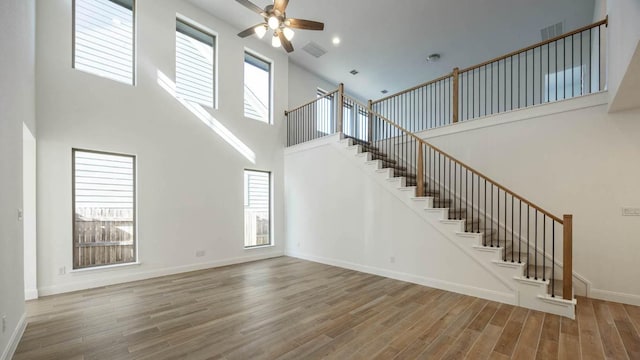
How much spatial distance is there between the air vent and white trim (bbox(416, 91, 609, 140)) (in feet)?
11.6

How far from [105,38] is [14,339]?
4.50m

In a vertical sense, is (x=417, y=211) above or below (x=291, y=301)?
above

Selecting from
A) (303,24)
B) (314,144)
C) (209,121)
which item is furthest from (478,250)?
(209,121)

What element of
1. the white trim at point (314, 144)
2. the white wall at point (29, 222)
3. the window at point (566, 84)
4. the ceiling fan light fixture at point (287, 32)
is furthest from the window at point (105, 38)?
the window at point (566, 84)

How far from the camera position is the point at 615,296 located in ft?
12.1

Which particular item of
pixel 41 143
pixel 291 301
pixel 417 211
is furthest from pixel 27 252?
pixel 417 211

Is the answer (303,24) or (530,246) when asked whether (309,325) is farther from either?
(303,24)

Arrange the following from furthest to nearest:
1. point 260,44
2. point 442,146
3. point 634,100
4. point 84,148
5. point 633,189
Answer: point 260,44
point 442,146
point 84,148
point 633,189
point 634,100

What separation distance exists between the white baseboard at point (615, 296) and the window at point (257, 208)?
5.92m

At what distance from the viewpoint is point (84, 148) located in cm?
430

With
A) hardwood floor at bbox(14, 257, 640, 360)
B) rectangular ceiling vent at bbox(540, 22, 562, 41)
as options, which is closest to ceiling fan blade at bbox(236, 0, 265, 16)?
hardwood floor at bbox(14, 257, 640, 360)

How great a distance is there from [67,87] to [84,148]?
933 millimetres

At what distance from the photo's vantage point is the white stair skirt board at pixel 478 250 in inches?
132

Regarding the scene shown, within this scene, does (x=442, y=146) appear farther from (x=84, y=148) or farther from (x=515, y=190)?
(x=84, y=148)
